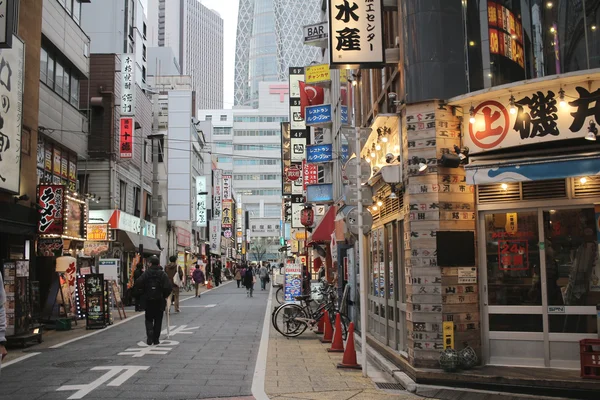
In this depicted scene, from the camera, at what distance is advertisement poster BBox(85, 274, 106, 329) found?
18.3m

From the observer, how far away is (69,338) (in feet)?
52.3

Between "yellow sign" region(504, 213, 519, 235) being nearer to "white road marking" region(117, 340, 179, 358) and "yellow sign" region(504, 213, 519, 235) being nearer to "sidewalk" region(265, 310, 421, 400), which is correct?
"sidewalk" region(265, 310, 421, 400)

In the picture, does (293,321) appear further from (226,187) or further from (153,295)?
(226,187)

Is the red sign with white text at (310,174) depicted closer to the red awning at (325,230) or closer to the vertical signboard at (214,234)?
the red awning at (325,230)

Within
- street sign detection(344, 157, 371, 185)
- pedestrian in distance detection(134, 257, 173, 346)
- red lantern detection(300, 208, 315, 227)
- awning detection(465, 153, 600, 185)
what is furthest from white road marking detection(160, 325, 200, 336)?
red lantern detection(300, 208, 315, 227)

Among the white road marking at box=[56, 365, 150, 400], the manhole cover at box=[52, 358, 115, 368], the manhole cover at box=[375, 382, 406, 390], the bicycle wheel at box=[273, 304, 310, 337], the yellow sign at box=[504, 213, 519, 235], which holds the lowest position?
the manhole cover at box=[375, 382, 406, 390]

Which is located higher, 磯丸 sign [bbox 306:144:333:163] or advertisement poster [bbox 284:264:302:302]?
磯丸 sign [bbox 306:144:333:163]

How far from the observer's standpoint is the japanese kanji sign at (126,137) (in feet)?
102

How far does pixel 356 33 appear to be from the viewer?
11.1 meters

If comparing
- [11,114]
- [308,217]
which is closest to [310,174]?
[308,217]

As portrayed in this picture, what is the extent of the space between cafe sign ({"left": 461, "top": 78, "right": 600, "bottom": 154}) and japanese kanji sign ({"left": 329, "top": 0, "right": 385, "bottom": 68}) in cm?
207

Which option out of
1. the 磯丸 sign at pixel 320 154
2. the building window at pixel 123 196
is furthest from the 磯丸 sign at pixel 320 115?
the building window at pixel 123 196

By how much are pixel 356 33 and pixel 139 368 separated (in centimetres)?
703

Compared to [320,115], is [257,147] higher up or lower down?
higher up
